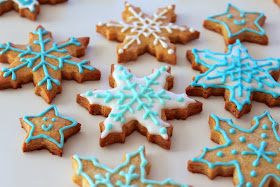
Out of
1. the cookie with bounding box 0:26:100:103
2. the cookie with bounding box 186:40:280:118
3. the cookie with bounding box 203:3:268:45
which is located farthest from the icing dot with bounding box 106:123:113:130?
the cookie with bounding box 203:3:268:45

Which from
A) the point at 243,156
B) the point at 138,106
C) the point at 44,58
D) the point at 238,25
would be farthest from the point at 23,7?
the point at 243,156

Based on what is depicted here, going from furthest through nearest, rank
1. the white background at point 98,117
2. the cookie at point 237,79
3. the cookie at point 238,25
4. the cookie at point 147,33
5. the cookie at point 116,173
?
the cookie at point 238,25, the cookie at point 147,33, the cookie at point 237,79, the white background at point 98,117, the cookie at point 116,173

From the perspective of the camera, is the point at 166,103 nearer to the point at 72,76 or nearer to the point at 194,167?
the point at 194,167

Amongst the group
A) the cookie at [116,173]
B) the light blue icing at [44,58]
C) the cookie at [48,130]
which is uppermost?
the light blue icing at [44,58]

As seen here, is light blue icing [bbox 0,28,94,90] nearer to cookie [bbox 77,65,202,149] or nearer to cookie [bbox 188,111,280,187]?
cookie [bbox 77,65,202,149]

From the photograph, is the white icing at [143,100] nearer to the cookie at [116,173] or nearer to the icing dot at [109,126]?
the icing dot at [109,126]

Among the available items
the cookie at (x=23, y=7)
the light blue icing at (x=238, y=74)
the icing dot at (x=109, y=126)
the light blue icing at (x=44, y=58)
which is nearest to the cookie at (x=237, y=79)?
the light blue icing at (x=238, y=74)

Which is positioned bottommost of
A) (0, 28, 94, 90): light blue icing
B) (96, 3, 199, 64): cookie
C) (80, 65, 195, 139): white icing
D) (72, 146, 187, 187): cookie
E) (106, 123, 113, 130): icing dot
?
(72, 146, 187, 187): cookie
